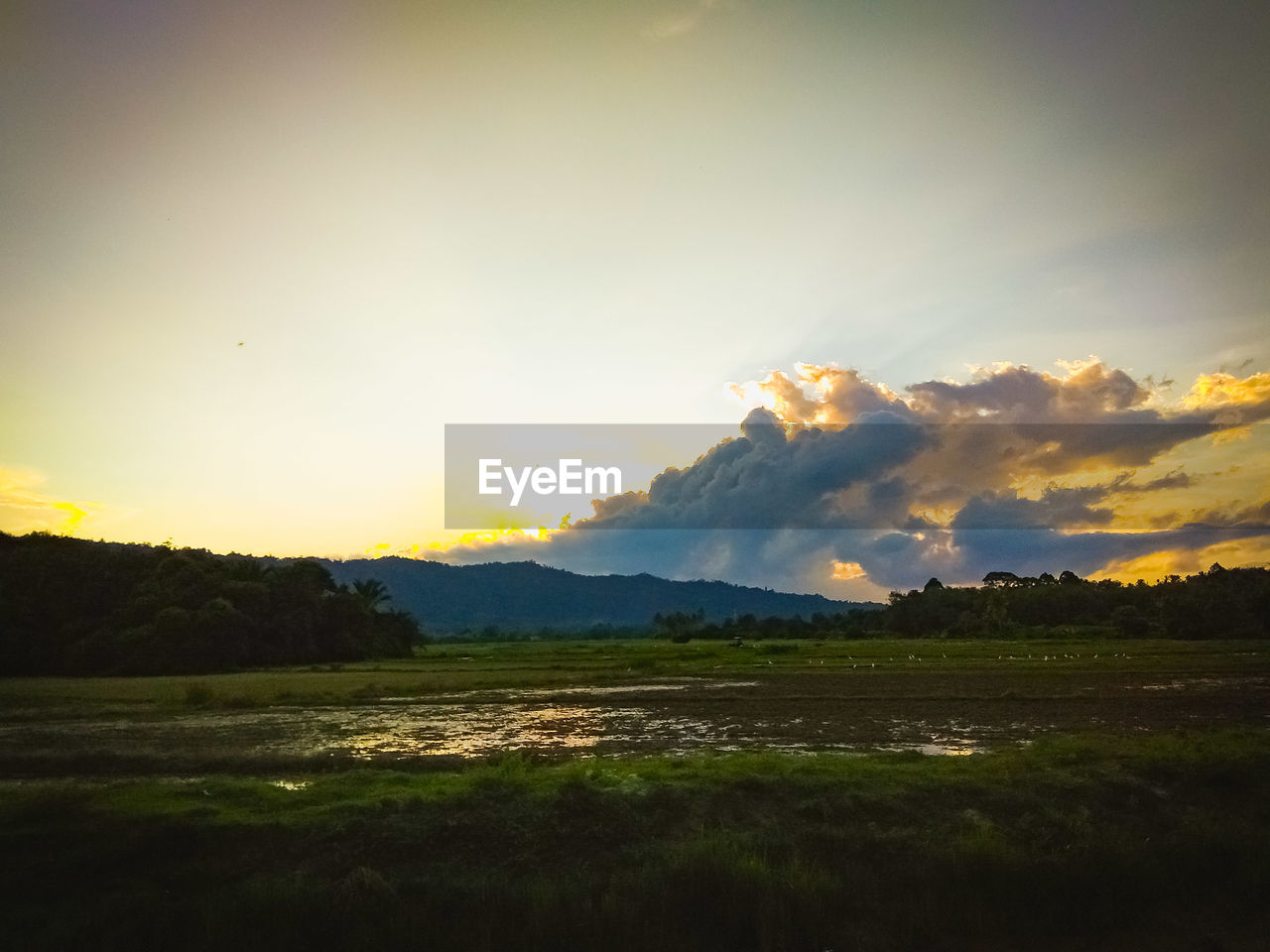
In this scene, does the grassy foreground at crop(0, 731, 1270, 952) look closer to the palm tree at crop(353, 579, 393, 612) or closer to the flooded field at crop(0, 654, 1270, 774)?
the flooded field at crop(0, 654, 1270, 774)

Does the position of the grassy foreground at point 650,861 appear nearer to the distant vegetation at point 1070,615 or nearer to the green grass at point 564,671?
the green grass at point 564,671

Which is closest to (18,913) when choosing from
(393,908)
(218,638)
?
(393,908)

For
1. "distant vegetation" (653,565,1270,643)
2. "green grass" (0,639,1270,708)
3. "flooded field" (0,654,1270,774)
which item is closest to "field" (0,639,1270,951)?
"flooded field" (0,654,1270,774)

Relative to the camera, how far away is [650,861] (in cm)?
1187

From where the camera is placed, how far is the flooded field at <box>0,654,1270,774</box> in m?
22.2

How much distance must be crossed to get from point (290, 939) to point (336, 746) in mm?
13120

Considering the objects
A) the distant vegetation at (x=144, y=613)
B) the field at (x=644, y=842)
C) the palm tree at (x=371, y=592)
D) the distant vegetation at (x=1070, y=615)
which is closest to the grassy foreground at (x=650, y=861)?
the field at (x=644, y=842)

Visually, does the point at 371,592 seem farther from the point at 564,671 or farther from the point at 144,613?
the point at 564,671

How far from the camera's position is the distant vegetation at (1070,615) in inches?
3408

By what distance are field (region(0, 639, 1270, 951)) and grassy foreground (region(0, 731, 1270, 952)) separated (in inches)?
1.6

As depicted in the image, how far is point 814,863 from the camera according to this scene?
11.7 m

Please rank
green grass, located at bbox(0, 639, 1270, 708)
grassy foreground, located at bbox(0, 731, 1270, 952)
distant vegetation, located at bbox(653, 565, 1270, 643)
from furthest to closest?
distant vegetation, located at bbox(653, 565, 1270, 643) → green grass, located at bbox(0, 639, 1270, 708) → grassy foreground, located at bbox(0, 731, 1270, 952)

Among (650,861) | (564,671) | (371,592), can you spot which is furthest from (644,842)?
(371,592)

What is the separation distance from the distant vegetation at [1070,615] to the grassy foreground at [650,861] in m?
87.7
